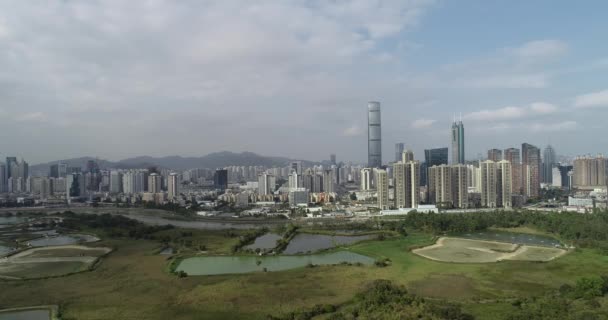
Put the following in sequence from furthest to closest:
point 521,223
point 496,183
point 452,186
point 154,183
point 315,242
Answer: point 154,183, point 452,186, point 496,183, point 521,223, point 315,242

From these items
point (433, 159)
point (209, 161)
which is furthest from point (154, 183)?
point (209, 161)

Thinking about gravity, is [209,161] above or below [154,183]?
above

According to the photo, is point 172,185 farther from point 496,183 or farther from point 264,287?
point 264,287

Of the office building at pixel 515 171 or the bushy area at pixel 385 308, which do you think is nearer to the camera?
the bushy area at pixel 385 308

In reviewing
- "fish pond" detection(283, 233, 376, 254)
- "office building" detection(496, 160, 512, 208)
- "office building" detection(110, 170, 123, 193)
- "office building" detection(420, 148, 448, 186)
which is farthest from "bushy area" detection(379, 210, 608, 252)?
"office building" detection(110, 170, 123, 193)

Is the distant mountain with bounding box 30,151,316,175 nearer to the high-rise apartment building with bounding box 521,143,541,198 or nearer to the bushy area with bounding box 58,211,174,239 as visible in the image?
the high-rise apartment building with bounding box 521,143,541,198

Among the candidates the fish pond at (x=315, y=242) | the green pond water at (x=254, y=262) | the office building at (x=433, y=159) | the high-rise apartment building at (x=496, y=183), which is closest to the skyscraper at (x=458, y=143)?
the office building at (x=433, y=159)

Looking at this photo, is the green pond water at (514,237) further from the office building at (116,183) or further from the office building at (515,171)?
the office building at (116,183)
